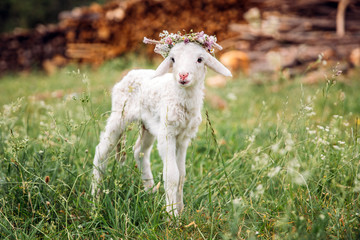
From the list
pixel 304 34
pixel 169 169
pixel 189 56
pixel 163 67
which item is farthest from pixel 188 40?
pixel 304 34

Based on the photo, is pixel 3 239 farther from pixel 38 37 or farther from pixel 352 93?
pixel 38 37

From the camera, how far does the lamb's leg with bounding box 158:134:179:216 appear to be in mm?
2412

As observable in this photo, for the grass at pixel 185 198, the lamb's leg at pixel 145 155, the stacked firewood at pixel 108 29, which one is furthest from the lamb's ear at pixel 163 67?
the stacked firewood at pixel 108 29

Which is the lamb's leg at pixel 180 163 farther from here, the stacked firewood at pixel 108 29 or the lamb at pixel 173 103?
the stacked firewood at pixel 108 29

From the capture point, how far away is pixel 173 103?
8.10 ft

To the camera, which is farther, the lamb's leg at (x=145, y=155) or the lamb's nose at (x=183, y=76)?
the lamb's leg at (x=145, y=155)

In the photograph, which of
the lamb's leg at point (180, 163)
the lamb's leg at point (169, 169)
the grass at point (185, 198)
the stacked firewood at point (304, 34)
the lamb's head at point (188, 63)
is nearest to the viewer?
the grass at point (185, 198)

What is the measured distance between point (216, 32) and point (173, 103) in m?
7.07

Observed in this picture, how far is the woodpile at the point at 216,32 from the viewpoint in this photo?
7.54 m

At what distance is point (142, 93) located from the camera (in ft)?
9.16

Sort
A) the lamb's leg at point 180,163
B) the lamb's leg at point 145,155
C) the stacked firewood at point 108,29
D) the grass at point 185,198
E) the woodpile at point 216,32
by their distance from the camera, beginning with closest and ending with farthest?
the grass at point 185,198, the lamb's leg at point 180,163, the lamb's leg at point 145,155, the woodpile at point 216,32, the stacked firewood at point 108,29

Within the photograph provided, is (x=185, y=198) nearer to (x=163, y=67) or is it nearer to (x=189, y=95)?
(x=189, y=95)

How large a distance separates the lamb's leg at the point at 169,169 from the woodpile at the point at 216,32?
230cm

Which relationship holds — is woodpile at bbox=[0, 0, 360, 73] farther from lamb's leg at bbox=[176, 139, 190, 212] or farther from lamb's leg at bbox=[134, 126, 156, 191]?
lamb's leg at bbox=[176, 139, 190, 212]
